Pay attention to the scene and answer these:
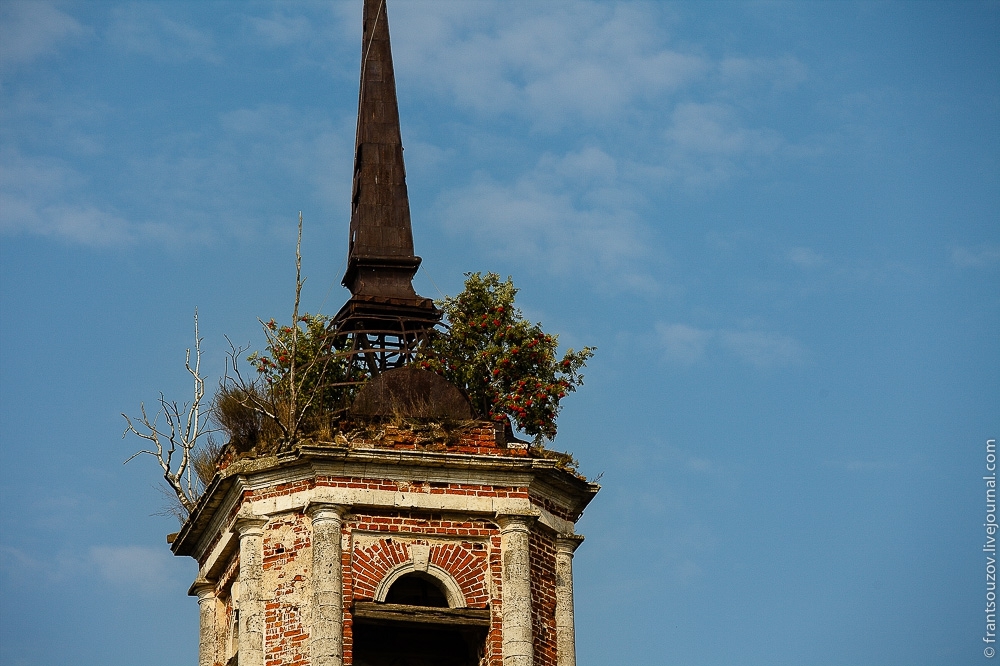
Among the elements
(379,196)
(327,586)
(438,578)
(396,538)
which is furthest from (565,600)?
(379,196)

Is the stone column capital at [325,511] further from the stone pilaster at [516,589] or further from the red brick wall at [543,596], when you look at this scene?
the red brick wall at [543,596]

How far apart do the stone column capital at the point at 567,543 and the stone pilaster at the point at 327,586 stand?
2.64m

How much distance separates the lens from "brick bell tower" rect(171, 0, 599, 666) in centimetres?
2219

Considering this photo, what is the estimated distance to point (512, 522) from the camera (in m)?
22.8

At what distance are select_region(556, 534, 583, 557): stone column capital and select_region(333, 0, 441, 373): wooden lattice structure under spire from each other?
2.87 meters

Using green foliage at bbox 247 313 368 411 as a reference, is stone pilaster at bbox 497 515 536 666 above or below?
below

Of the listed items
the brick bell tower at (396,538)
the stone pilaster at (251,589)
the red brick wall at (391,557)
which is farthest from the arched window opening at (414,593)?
the stone pilaster at (251,589)

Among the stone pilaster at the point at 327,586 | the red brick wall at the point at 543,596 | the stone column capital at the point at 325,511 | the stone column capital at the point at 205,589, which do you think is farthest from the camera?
the stone column capital at the point at 205,589

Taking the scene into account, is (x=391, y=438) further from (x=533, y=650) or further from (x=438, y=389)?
(x=533, y=650)

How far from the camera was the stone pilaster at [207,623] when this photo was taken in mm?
24078

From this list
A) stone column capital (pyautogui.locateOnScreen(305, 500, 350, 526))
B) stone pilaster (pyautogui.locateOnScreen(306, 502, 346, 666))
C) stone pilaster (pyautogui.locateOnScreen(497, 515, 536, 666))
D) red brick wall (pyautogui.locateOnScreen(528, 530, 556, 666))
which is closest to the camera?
stone pilaster (pyautogui.locateOnScreen(306, 502, 346, 666))

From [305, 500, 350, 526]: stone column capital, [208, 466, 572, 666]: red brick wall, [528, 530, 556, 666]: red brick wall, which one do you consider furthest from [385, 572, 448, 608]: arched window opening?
[305, 500, 350, 526]: stone column capital

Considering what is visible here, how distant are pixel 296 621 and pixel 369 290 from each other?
15.0ft

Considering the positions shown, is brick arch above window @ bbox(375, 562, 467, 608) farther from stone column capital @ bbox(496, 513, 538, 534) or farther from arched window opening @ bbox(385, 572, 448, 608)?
arched window opening @ bbox(385, 572, 448, 608)
